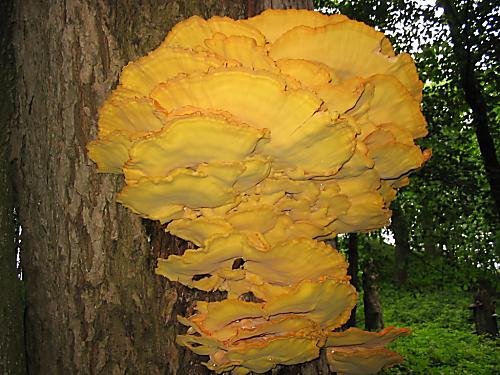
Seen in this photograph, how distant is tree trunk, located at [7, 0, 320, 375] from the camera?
1893 mm

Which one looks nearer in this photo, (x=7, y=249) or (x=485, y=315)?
(x=7, y=249)

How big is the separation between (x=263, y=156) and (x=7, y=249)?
1.46 meters

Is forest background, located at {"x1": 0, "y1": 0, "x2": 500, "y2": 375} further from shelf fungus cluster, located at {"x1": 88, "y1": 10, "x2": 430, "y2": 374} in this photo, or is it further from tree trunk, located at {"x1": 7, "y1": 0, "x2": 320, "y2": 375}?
shelf fungus cluster, located at {"x1": 88, "y1": 10, "x2": 430, "y2": 374}

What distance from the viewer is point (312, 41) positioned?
1.64 meters

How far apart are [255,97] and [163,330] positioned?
1126mm

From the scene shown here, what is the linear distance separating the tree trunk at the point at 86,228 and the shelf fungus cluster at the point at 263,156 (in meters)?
0.15

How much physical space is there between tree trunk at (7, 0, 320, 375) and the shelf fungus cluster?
15 cm

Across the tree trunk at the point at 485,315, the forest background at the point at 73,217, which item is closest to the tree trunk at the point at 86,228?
the forest background at the point at 73,217

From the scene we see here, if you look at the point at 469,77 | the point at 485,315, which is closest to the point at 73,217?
the point at 469,77

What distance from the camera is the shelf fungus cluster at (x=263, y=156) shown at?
1518mm

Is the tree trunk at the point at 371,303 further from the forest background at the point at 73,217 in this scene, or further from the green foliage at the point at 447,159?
the forest background at the point at 73,217

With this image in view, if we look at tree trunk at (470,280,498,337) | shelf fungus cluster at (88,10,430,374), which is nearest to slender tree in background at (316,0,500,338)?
tree trunk at (470,280,498,337)

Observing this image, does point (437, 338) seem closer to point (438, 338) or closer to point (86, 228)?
point (438, 338)

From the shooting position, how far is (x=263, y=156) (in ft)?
5.52
